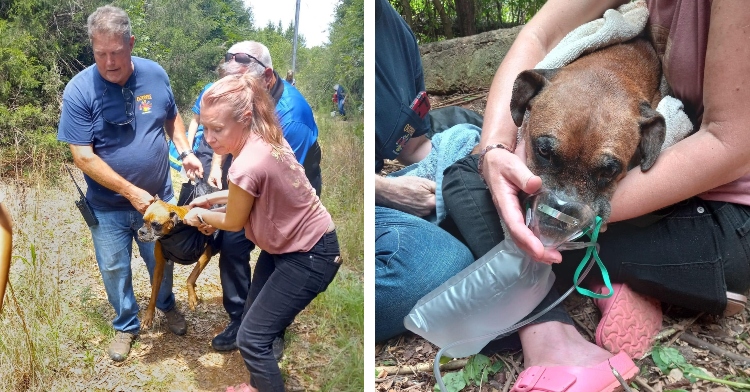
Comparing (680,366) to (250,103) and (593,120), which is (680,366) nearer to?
(593,120)

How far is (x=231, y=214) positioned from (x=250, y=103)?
354mm

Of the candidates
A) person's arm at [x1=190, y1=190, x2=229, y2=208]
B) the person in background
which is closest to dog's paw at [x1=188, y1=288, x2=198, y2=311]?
the person in background

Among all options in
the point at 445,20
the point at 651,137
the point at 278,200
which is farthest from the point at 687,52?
the point at 278,200

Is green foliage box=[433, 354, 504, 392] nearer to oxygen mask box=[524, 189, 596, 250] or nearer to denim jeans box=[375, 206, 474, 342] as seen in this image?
denim jeans box=[375, 206, 474, 342]

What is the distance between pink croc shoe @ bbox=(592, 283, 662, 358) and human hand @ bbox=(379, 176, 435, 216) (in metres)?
0.66

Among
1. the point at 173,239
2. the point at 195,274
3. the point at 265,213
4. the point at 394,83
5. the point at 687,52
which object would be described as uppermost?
the point at 687,52

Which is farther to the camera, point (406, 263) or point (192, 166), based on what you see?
point (406, 263)

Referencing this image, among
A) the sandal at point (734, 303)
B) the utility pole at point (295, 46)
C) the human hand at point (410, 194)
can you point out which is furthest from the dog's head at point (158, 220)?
the sandal at point (734, 303)

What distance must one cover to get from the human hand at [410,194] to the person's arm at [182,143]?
648mm

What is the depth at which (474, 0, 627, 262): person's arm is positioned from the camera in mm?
2004

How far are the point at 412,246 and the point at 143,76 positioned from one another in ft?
3.46

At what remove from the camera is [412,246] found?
2223mm

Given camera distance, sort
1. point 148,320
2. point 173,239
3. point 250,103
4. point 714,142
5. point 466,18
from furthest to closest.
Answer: point 466,18 < point 148,320 < point 173,239 < point 250,103 < point 714,142

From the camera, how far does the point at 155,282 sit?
2.16 m
